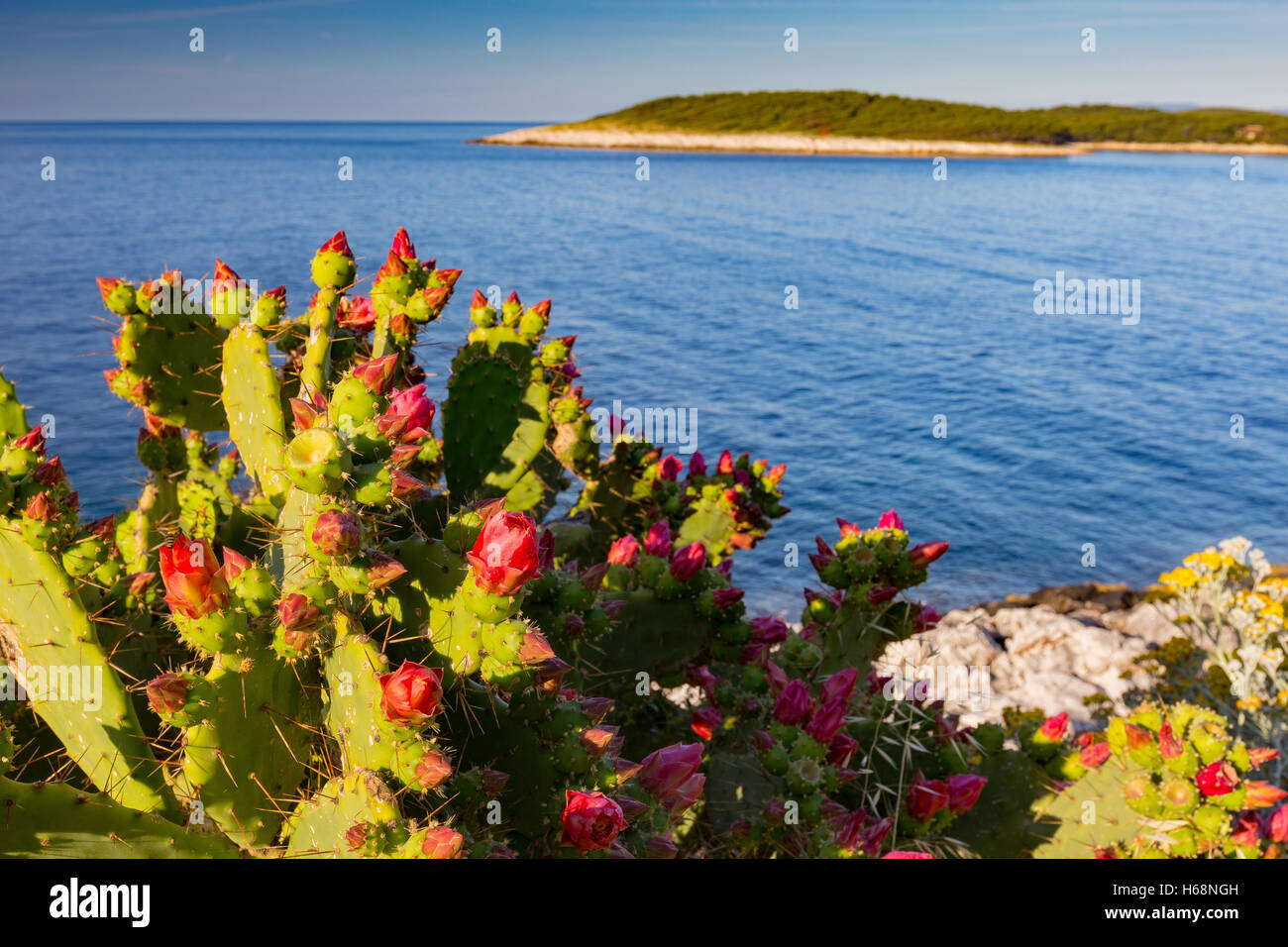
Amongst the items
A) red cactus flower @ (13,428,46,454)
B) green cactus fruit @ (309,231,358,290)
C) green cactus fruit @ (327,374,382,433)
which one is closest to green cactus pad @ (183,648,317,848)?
green cactus fruit @ (327,374,382,433)

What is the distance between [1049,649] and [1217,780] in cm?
488

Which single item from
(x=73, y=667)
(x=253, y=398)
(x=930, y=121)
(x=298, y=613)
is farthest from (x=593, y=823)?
(x=930, y=121)

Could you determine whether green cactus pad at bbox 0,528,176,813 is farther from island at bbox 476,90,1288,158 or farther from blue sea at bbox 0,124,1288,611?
island at bbox 476,90,1288,158

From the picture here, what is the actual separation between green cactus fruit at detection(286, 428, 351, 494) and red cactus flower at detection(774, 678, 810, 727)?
1501mm

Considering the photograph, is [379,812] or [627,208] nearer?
[379,812]

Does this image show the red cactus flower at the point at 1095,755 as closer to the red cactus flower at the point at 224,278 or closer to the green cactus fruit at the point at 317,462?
the green cactus fruit at the point at 317,462

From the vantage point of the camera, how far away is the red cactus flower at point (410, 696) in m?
1.27

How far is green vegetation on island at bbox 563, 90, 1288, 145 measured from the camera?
81.9 m

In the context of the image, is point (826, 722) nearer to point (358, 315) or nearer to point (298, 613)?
point (298, 613)

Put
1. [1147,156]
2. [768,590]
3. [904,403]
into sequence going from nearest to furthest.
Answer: [768,590] < [904,403] < [1147,156]

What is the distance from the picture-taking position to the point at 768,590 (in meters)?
7.81
